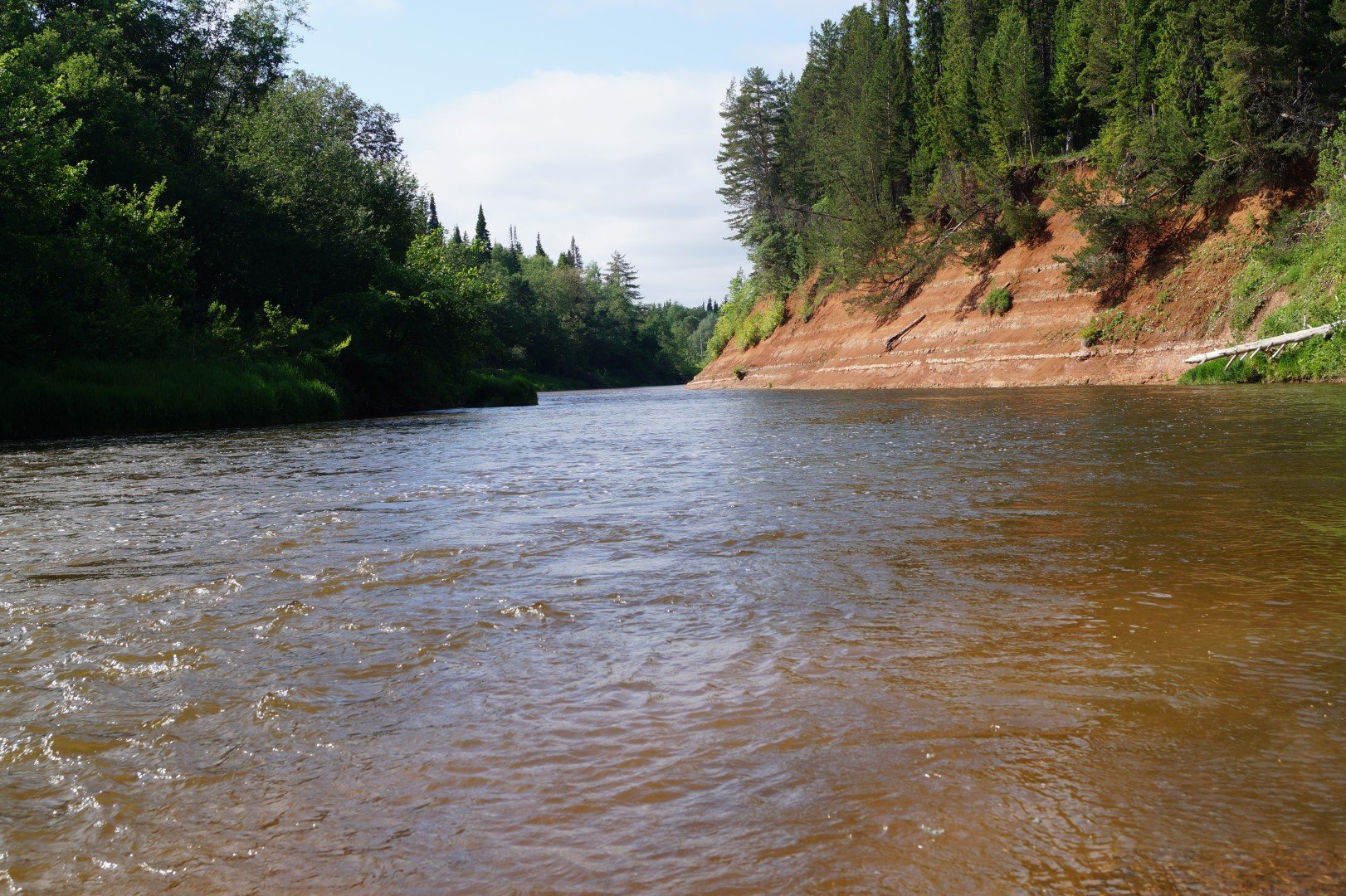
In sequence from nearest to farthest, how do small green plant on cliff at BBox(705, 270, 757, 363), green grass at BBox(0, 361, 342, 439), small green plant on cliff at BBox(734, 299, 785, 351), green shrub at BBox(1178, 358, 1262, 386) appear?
green grass at BBox(0, 361, 342, 439)
green shrub at BBox(1178, 358, 1262, 386)
small green plant on cliff at BBox(734, 299, 785, 351)
small green plant on cliff at BBox(705, 270, 757, 363)

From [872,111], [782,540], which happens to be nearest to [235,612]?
[782,540]

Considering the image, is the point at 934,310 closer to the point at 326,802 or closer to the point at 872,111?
the point at 872,111

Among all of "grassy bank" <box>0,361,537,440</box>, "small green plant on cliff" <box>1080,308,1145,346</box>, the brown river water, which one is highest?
"small green plant on cliff" <box>1080,308,1145,346</box>

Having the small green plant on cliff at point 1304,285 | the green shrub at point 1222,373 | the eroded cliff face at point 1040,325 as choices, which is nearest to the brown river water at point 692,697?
the small green plant on cliff at point 1304,285

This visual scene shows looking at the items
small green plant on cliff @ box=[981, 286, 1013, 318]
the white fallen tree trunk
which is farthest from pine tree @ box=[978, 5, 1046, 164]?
the white fallen tree trunk

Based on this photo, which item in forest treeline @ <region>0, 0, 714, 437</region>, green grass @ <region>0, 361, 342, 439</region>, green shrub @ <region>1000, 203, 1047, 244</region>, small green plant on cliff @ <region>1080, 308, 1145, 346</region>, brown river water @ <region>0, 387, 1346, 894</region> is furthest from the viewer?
green shrub @ <region>1000, 203, 1047, 244</region>

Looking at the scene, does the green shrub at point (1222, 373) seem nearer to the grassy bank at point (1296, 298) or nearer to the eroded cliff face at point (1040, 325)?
the grassy bank at point (1296, 298)

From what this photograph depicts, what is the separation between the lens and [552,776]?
312 centimetres

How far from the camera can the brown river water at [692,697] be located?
103 inches

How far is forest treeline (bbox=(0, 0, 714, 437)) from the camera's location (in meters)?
22.4

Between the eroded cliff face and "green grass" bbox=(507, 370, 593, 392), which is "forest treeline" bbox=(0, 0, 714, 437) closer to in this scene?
the eroded cliff face

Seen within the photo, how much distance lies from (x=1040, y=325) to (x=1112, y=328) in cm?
Result: 416

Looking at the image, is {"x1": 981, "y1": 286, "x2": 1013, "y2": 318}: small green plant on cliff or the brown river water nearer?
the brown river water

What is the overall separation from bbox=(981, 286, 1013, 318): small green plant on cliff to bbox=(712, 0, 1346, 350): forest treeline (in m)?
3.38
